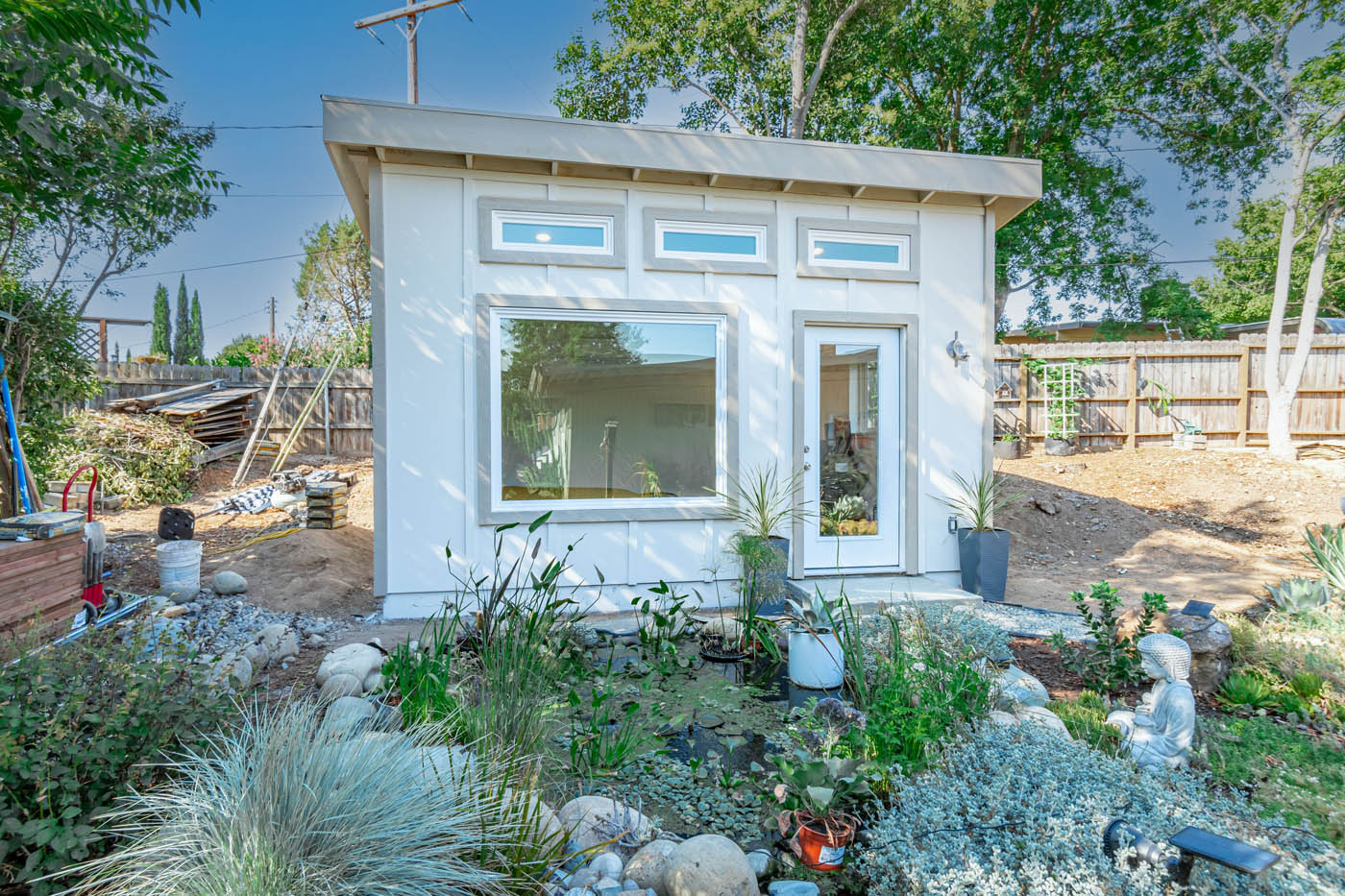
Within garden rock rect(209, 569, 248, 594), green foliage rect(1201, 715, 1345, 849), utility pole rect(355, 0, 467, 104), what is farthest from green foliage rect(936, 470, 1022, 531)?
utility pole rect(355, 0, 467, 104)

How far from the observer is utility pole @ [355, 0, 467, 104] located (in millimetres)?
10336

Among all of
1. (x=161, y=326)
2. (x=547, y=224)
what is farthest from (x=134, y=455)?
(x=161, y=326)

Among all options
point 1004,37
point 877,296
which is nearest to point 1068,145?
point 1004,37

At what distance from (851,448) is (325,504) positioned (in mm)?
5633

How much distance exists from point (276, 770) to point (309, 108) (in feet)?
52.1

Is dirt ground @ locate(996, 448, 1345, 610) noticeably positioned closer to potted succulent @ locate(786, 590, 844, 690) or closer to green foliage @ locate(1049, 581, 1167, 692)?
green foliage @ locate(1049, 581, 1167, 692)

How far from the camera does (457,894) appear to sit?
1.65 metres

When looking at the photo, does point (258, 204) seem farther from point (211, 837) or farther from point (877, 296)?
point (211, 837)

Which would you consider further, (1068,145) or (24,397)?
(1068,145)

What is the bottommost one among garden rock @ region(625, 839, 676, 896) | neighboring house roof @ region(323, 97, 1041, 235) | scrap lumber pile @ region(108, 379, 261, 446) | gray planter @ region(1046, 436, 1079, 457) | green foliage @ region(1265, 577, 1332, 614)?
garden rock @ region(625, 839, 676, 896)

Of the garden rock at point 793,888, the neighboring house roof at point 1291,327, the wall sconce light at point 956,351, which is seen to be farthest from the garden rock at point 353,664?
the neighboring house roof at point 1291,327

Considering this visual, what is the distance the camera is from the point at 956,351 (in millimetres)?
5645

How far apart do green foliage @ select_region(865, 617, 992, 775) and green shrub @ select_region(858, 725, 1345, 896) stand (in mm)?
178

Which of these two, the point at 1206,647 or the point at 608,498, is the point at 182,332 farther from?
the point at 1206,647
